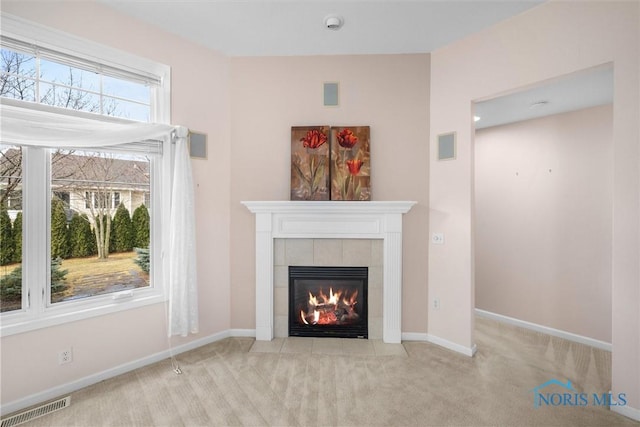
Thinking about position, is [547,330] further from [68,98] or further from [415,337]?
[68,98]

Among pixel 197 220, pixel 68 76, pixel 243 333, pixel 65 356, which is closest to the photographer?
pixel 65 356

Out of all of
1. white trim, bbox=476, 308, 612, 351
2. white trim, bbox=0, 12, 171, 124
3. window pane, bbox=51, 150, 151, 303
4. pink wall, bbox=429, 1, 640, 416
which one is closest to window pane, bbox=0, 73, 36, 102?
white trim, bbox=0, 12, 171, 124

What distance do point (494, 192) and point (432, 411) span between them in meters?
2.92

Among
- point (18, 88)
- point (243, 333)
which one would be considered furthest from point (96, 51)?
point (243, 333)

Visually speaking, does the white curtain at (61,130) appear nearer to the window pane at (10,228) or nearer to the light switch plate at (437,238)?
the window pane at (10,228)

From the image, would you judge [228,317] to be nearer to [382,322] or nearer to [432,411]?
[382,322]

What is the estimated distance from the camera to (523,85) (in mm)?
2523

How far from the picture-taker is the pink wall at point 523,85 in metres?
Result: 2.00

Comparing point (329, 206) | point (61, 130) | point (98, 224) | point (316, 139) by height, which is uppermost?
point (316, 139)

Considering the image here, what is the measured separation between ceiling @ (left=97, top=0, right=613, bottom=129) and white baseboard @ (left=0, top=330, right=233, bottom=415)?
9.64 ft

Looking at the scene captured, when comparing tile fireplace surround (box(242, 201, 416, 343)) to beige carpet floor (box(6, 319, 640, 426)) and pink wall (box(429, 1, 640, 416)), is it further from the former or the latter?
pink wall (box(429, 1, 640, 416))

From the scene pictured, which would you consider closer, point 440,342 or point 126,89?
point 126,89

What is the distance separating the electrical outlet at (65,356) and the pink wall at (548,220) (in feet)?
14.4

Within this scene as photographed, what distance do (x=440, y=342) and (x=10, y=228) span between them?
12.1ft
